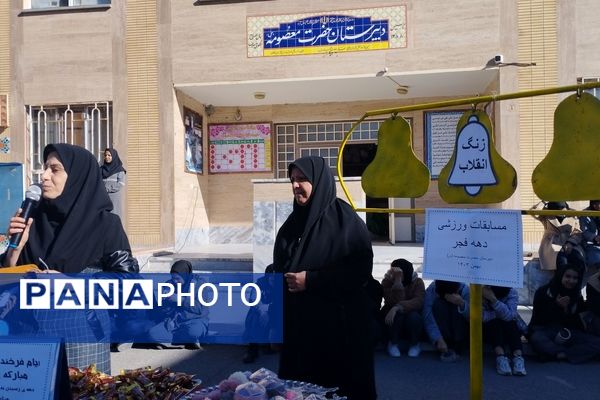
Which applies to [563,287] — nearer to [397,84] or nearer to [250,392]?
[250,392]

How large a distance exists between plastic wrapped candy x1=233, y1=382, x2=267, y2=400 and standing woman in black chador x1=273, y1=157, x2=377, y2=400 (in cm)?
88

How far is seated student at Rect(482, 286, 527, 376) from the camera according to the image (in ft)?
13.8

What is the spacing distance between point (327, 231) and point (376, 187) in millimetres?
465

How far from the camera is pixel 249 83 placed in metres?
8.93

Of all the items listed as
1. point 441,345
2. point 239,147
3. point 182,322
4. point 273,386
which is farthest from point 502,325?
point 239,147

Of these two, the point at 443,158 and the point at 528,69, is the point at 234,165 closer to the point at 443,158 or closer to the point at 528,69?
the point at 443,158

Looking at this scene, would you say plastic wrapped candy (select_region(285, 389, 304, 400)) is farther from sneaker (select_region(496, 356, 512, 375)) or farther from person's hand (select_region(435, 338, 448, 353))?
person's hand (select_region(435, 338, 448, 353))

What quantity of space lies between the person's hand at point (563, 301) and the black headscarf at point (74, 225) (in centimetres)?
372

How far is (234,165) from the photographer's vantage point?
10.3m

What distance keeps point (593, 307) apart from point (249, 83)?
20.5 ft

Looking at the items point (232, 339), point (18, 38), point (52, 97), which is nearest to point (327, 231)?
point (232, 339)

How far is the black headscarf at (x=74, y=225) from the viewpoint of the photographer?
240cm

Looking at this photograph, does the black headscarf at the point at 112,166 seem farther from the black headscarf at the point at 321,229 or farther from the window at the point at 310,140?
the black headscarf at the point at 321,229

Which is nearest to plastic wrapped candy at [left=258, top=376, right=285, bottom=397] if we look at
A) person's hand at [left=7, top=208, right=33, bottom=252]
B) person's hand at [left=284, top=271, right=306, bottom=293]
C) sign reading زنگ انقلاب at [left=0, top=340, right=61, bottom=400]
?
sign reading زنگ انقلاب at [left=0, top=340, right=61, bottom=400]
